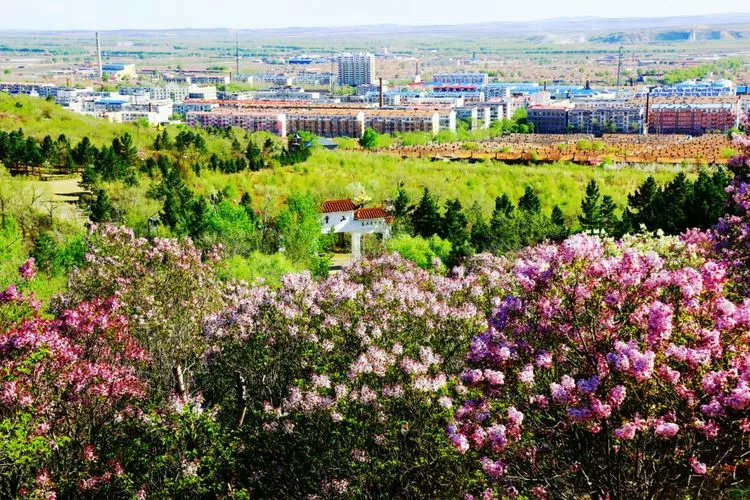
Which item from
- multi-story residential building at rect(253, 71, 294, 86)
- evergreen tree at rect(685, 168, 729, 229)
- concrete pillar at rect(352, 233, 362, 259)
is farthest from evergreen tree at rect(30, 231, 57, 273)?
multi-story residential building at rect(253, 71, 294, 86)

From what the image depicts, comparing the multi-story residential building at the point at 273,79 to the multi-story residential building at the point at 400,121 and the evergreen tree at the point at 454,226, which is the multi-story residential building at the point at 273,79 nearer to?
the multi-story residential building at the point at 400,121

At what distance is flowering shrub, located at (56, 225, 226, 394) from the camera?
405 inches

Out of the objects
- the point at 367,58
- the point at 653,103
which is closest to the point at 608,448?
the point at 653,103

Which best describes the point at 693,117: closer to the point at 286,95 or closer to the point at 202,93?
the point at 286,95

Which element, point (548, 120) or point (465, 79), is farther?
point (465, 79)

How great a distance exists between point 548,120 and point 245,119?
26881mm

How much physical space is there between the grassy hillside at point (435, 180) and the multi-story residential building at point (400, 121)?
34.8 metres

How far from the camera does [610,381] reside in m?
5.72

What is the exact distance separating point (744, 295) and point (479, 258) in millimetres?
7682

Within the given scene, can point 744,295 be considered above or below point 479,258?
above

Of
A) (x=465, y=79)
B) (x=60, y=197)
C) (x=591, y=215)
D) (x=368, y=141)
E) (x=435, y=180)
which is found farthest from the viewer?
(x=465, y=79)

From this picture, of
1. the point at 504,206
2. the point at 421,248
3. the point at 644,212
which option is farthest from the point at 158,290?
the point at 504,206

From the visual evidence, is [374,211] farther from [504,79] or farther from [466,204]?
[504,79]

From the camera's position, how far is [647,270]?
6000mm
